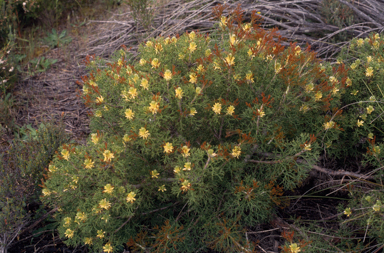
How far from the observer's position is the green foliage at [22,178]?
2260mm

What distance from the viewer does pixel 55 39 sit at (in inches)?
183

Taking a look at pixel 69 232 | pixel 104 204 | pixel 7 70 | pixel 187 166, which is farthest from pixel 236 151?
pixel 7 70

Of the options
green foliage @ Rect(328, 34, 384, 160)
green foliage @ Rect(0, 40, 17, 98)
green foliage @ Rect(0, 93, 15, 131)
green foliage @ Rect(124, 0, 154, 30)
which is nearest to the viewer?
green foliage @ Rect(328, 34, 384, 160)

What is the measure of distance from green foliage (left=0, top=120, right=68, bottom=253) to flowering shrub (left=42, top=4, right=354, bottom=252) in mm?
360

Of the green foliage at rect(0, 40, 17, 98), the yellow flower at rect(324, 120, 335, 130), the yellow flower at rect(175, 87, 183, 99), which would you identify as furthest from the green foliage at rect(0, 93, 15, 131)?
the yellow flower at rect(324, 120, 335, 130)

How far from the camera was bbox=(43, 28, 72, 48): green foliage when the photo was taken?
4.63 meters

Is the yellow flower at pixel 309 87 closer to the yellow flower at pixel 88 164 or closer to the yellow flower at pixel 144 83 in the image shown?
the yellow flower at pixel 144 83

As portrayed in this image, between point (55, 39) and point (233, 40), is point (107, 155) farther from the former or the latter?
point (55, 39)

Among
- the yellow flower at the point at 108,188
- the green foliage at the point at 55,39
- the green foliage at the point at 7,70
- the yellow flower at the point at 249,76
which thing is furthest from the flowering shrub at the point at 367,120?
the green foliage at the point at 55,39

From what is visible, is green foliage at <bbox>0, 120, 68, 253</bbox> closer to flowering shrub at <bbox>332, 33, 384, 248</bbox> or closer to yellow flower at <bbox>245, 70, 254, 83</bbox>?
yellow flower at <bbox>245, 70, 254, 83</bbox>

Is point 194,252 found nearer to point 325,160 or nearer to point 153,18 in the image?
point 325,160

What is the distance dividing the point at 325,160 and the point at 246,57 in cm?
116

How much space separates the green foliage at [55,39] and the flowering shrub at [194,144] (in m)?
2.74

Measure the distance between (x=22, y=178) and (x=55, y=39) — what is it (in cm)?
280
